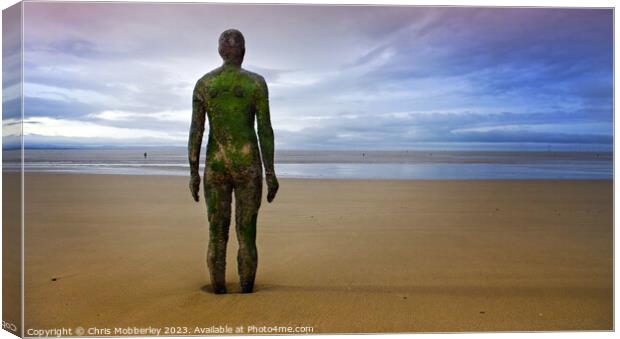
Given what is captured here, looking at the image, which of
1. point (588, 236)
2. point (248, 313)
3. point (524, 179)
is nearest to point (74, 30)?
point (248, 313)

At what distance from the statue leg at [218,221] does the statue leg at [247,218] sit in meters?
0.10

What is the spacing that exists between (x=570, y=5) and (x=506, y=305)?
115 inches

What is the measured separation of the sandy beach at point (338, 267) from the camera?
19.8ft

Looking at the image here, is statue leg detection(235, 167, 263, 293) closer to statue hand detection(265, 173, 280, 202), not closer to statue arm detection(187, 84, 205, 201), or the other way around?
statue hand detection(265, 173, 280, 202)

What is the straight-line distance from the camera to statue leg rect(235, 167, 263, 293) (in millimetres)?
6094

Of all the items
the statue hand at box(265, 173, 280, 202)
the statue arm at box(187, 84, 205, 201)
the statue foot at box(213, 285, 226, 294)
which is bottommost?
the statue foot at box(213, 285, 226, 294)

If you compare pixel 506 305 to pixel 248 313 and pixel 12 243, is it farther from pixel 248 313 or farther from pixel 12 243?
pixel 12 243

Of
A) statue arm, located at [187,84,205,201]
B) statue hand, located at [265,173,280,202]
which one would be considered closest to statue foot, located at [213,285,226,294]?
statue arm, located at [187,84,205,201]

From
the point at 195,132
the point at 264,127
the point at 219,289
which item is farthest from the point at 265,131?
the point at 219,289

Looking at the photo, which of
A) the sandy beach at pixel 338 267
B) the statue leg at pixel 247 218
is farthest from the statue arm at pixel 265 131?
the sandy beach at pixel 338 267

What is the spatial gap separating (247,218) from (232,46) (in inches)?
63.6

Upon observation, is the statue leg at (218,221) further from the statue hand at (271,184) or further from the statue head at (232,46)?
the statue head at (232,46)

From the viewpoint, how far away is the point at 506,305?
20.9 feet

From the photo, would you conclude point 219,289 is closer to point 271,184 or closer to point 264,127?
point 271,184
